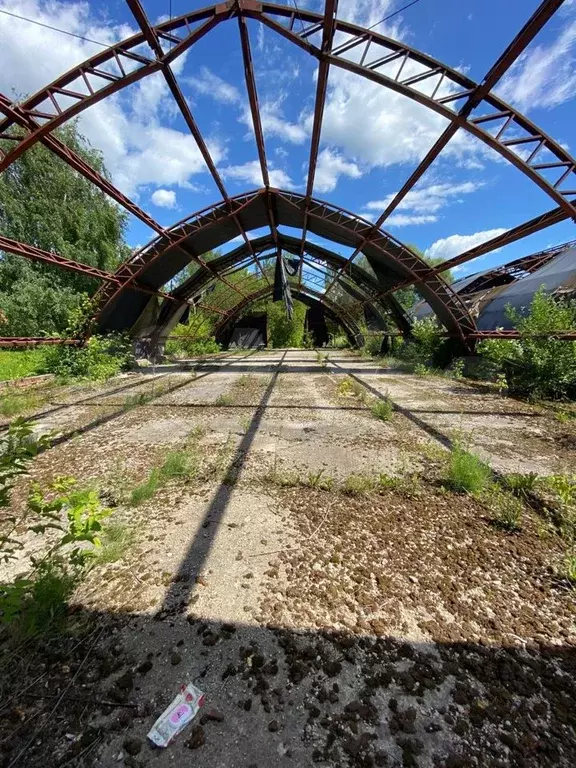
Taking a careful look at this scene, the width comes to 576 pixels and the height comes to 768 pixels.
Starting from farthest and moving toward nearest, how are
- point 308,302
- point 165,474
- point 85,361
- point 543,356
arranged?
point 308,302 → point 85,361 → point 543,356 → point 165,474

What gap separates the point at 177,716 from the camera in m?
1.46

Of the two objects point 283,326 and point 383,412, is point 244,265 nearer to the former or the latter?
point 383,412

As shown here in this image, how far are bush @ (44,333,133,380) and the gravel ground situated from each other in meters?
8.60

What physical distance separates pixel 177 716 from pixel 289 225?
50.7 ft

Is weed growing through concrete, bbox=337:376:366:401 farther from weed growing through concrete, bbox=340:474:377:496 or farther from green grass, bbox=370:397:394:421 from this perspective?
weed growing through concrete, bbox=340:474:377:496

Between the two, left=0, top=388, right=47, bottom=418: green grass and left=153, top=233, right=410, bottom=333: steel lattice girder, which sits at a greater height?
left=153, top=233, right=410, bottom=333: steel lattice girder

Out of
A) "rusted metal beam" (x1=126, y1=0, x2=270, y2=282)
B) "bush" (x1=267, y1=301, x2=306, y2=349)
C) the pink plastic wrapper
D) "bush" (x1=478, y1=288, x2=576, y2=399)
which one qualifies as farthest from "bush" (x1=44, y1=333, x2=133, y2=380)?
"bush" (x1=267, y1=301, x2=306, y2=349)

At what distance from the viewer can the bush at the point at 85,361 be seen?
36.8 feet

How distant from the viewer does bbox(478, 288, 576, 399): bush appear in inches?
317

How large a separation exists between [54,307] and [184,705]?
19928 mm

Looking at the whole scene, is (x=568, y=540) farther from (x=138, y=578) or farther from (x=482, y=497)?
(x=138, y=578)

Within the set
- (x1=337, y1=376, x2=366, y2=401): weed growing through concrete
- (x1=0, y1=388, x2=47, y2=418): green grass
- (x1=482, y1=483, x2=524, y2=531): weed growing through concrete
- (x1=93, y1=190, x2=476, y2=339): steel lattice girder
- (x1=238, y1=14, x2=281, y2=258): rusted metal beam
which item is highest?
(x1=238, y1=14, x2=281, y2=258): rusted metal beam

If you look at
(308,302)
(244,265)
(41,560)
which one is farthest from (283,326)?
(41,560)

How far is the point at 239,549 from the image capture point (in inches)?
104
